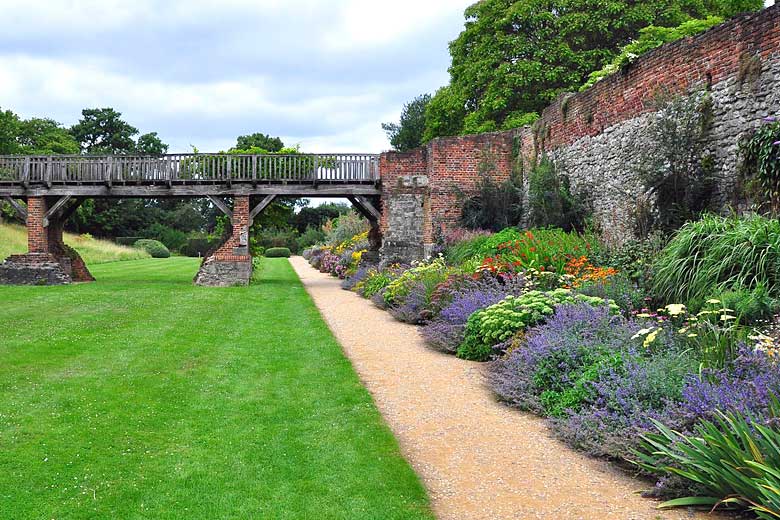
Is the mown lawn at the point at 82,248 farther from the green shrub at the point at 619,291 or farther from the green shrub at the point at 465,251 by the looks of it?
the green shrub at the point at 619,291

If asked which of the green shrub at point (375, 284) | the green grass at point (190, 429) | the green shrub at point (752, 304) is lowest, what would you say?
the green grass at point (190, 429)

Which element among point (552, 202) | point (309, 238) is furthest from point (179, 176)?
point (309, 238)

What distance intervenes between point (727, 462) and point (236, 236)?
16233mm

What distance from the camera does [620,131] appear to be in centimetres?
1309

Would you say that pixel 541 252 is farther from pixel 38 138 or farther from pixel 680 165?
pixel 38 138

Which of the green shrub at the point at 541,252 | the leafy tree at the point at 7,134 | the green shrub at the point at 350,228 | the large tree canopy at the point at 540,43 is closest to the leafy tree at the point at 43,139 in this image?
the leafy tree at the point at 7,134

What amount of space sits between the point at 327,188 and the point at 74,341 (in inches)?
422

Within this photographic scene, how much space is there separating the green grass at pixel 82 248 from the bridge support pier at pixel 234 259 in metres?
12.1

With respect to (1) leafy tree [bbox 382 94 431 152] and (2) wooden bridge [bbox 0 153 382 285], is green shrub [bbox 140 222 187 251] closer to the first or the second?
(1) leafy tree [bbox 382 94 431 152]

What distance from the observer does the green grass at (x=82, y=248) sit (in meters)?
29.4

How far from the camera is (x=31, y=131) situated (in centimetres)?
4812

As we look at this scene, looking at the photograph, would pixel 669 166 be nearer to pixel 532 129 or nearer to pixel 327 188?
pixel 532 129

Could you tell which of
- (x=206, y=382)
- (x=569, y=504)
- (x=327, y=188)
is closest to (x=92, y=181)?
(x=327, y=188)

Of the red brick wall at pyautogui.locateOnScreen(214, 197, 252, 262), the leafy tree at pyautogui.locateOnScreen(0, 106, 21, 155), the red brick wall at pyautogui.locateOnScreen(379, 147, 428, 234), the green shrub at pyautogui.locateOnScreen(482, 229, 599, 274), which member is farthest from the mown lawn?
the green shrub at pyautogui.locateOnScreen(482, 229, 599, 274)
